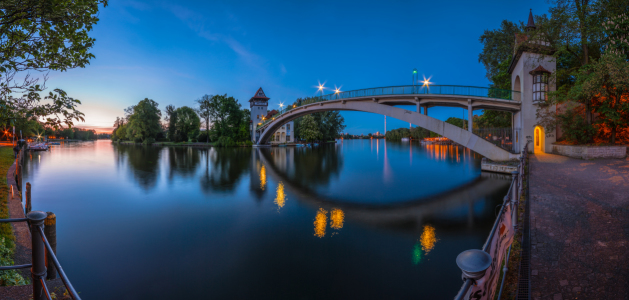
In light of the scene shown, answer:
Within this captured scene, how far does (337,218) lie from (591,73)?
15.5 m

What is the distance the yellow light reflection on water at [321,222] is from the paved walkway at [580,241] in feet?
14.9

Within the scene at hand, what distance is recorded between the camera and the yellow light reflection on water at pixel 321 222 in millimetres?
7516

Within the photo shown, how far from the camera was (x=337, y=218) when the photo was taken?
349 inches

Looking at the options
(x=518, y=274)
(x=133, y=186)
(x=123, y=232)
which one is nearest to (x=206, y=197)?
(x=123, y=232)

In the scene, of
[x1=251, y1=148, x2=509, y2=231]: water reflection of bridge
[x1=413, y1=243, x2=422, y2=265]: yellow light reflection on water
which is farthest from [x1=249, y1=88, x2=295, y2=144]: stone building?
[x1=413, y1=243, x2=422, y2=265]: yellow light reflection on water

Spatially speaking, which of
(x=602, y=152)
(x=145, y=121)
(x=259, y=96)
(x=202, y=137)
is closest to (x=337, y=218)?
(x=602, y=152)

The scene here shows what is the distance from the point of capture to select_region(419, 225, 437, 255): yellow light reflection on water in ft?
21.5

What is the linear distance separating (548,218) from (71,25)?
28.6ft

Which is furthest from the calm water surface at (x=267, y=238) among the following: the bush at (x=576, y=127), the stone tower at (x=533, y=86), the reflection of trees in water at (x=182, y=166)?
the stone tower at (x=533, y=86)

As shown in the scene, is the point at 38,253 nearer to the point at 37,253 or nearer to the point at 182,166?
the point at 37,253

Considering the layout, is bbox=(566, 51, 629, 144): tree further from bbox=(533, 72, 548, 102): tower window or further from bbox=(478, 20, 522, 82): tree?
bbox=(478, 20, 522, 82): tree

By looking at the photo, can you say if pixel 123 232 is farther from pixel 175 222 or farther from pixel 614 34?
pixel 614 34

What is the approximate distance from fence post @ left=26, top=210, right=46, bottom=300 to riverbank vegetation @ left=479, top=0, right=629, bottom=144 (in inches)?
749

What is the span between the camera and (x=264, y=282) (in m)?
5.10
